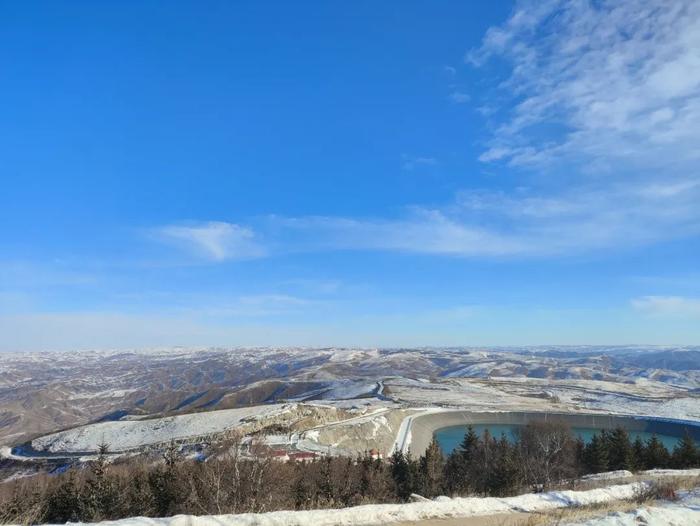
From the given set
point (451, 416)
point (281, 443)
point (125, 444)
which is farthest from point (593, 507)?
point (451, 416)

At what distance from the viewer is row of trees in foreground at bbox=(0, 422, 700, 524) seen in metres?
16.4

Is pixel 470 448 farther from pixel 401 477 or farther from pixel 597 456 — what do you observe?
pixel 401 477

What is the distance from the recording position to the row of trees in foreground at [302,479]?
53.8ft

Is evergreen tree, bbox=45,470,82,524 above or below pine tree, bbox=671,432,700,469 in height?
above

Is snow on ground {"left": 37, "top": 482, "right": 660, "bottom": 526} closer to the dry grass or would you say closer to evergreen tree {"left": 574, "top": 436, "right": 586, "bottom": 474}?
the dry grass

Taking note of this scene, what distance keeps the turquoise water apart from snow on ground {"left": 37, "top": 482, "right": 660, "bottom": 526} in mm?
69371

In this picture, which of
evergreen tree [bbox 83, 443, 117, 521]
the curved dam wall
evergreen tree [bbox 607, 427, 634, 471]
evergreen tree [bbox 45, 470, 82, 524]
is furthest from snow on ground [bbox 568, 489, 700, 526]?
the curved dam wall

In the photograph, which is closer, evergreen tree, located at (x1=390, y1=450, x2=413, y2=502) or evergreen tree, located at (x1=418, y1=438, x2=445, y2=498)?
evergreen tree, located at (x1=418, y1=438, x2=445, y2=498)

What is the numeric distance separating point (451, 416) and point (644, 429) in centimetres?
3817

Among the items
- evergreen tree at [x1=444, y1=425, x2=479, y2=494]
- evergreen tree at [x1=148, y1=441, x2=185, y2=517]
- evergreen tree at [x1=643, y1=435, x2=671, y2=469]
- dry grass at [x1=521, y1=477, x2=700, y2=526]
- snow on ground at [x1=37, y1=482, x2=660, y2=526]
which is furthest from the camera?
evergreen tree at [x1=643, y1=435, x2=671, y2=469]

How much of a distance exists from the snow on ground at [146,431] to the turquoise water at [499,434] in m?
30.8

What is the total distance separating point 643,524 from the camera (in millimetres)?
9859

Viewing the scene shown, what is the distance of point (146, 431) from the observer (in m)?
86.2

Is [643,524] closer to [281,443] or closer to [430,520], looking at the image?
[430,520]
